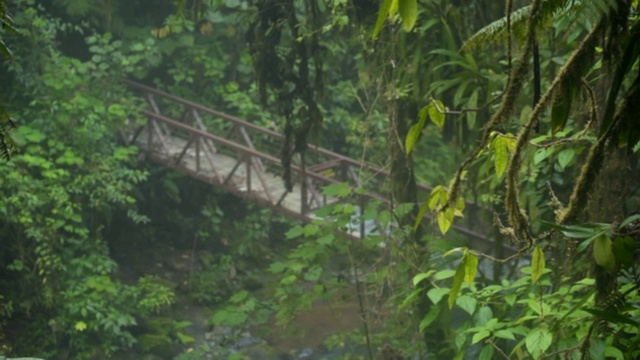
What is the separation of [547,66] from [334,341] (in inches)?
158

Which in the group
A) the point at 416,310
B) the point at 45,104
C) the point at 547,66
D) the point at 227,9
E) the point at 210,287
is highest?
the point at 227,9

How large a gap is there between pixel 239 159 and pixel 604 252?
8728 millimetres

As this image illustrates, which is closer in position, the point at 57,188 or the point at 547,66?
the point at 547,66

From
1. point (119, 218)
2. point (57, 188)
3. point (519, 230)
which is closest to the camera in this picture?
point (519, 230)

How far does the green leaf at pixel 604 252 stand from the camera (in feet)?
6.34

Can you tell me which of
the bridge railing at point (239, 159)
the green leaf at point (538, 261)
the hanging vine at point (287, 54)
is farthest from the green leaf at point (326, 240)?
the green leaf at point (538, 261)

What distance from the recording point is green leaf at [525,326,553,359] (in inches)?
102

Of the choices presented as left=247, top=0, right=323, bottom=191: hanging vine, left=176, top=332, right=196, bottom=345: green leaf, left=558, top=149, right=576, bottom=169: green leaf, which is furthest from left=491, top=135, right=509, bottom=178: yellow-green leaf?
left=176, top=332, right=196, bottom=345: green leaf

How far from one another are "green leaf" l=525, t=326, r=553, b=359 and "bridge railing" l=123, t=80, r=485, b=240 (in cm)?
600

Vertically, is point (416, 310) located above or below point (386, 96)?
below

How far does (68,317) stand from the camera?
8430mm

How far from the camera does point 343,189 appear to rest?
6.52 m

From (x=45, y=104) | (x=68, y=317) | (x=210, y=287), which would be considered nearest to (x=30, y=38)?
(x=45, y=104)

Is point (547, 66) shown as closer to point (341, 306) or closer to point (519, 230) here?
point (519, 230)
